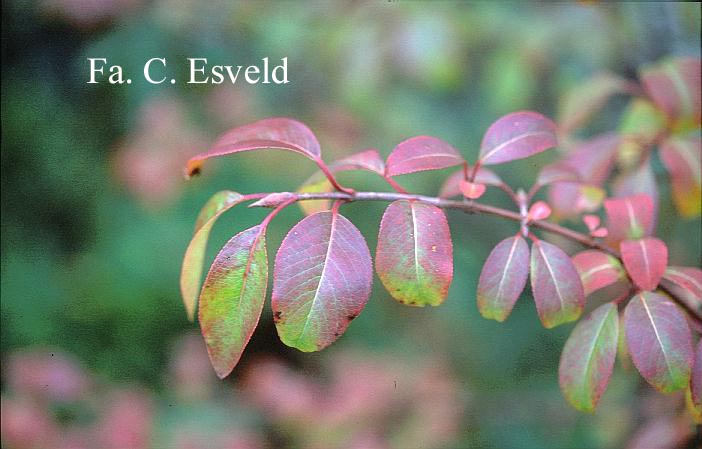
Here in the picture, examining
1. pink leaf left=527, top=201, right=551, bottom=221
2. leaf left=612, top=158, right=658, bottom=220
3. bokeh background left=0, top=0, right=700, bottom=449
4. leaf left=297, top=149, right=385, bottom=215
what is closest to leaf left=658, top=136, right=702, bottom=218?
leaf left=612, top=158, right=658, bottom=220

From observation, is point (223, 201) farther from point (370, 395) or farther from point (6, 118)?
point (6, 118)

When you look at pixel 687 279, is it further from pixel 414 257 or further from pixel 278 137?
pixel 278 137

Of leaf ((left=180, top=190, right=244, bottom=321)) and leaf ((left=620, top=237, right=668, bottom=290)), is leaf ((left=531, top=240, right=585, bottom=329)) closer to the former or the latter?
leaf ((left=620, top=237, right=668, bottom=290))

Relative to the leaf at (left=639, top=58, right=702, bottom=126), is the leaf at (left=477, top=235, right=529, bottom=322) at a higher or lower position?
lower

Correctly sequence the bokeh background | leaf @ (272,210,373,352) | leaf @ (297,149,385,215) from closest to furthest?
leaf @ (272,210,373,352), leaf @ (297,149,385,215), the bokeh background

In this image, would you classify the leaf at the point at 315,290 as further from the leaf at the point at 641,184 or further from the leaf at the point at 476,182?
the leaf at the point at 641,184

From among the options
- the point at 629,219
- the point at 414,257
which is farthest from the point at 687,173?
the point at 414,257

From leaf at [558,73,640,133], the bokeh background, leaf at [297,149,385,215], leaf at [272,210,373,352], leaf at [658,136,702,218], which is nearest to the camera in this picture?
leaf at [272,210,373,352]
